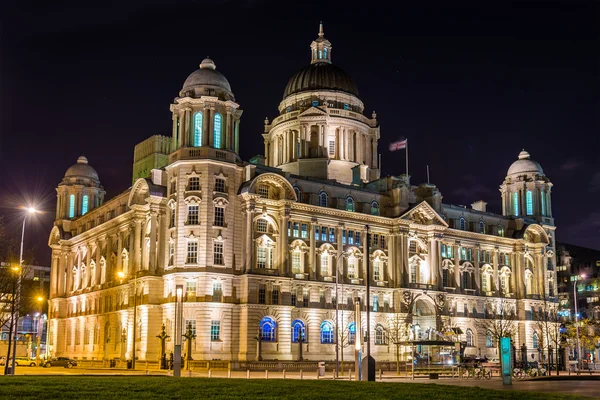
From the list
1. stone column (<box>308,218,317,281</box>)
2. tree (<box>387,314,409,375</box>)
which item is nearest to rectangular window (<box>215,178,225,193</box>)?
stone column (<box>308,218,317,281</box>)

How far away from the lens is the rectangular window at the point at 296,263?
9775 centimetres

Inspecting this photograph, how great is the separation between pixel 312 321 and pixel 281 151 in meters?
37.4

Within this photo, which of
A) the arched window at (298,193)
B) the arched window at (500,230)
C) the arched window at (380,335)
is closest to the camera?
the arched window at (298,193)

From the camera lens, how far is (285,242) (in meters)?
94.9

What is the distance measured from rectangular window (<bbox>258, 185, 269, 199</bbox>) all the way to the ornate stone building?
0.25m

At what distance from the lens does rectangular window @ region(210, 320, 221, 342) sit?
88250 millimetres

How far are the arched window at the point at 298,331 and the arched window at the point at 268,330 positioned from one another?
3.95 m

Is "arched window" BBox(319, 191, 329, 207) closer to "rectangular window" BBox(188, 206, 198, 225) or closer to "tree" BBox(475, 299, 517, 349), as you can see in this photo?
"rectangular window" BBox(188, 206, 198, 225)

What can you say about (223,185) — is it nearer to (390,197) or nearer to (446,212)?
(390,197)

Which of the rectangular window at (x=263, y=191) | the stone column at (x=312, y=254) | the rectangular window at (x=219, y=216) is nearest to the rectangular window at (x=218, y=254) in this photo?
the rectangular window at (x=219, y=216)

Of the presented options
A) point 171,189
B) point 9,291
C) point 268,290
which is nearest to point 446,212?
point 268,290

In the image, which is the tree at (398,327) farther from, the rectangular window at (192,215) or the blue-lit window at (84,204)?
the blue-lit window at (84,204)

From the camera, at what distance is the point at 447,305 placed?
111562mm

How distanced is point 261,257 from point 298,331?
10.4 m
